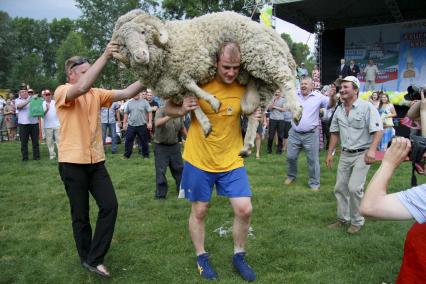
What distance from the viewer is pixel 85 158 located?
156 inches

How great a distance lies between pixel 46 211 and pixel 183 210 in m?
2.39

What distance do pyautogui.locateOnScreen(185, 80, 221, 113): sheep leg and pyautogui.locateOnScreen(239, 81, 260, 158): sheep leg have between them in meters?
0.33

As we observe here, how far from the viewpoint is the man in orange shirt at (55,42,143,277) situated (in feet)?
13.0

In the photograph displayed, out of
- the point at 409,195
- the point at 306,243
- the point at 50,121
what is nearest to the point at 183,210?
the point at 306,243

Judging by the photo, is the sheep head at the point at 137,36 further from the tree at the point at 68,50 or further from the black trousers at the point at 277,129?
the tree at the point at 68,50

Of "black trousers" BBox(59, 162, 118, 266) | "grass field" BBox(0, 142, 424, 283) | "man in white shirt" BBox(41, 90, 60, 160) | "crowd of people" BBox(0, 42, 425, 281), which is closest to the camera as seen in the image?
"crowd of people" BBox(0, 42, 425, 281)

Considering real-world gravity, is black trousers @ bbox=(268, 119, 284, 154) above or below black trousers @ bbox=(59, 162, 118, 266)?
above

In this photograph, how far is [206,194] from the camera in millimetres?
3971

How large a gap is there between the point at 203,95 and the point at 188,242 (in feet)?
7.86

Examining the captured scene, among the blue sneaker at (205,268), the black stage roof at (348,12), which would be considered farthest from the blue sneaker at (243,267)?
the black stage roof at (348,12)

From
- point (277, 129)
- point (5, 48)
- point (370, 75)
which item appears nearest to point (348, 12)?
point (370, 75)

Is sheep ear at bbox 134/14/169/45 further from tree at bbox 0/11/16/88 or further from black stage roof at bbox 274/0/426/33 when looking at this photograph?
tree at bbox 0/11/16/88

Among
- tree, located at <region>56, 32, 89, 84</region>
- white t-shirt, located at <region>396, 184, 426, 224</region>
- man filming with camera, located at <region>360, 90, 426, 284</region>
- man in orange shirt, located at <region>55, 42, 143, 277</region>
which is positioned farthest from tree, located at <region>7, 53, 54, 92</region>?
white t-shirt, located at <region>396, 184, 426, 224</region>

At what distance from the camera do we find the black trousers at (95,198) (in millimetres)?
4020
